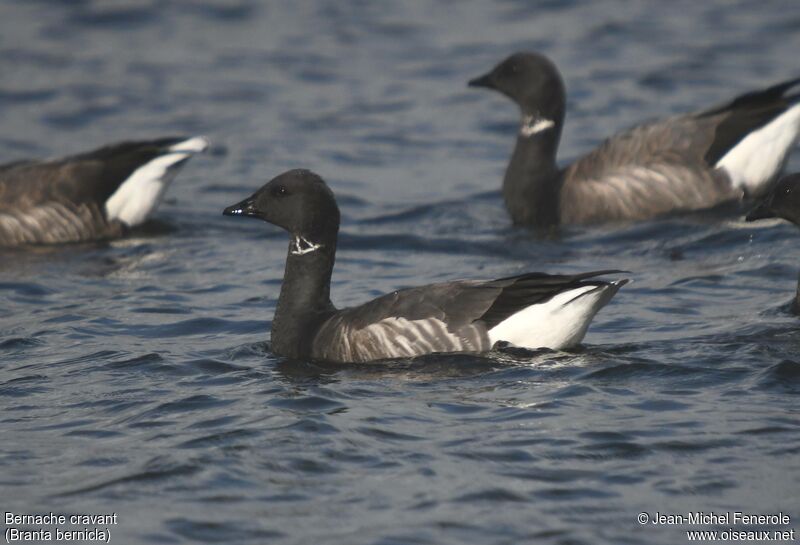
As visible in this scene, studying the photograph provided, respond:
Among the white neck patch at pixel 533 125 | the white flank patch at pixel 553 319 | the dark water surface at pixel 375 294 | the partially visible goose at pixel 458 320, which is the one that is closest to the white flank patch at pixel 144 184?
the dark water surface at pixel 375 294

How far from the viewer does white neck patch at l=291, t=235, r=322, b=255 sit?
Answer: 30.8ft

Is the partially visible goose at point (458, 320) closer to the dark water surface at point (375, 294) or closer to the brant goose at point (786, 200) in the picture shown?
the dark water surface at point (375, 294)

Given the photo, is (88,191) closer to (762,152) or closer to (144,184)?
(144,184)

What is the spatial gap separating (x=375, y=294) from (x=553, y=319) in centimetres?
275

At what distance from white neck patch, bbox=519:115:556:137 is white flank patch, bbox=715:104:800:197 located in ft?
5.65

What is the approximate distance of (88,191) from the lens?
523 inches

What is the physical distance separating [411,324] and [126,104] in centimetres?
1084

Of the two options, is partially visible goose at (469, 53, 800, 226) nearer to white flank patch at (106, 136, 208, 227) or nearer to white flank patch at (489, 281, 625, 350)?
white flank patch at (106, 136, 208, 227)

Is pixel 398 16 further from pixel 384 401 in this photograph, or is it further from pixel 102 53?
pixel 384 401

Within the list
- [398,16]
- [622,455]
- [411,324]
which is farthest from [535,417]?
[398,16]

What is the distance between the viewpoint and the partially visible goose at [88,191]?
13.1 m

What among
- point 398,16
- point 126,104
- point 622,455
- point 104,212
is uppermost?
point 398,16

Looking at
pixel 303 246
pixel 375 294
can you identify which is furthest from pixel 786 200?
pixel 303 246

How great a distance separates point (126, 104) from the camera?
60.9ft
